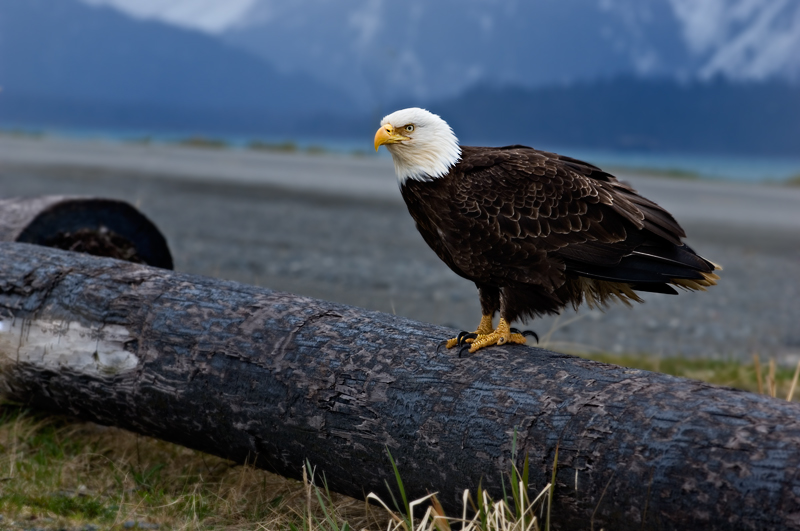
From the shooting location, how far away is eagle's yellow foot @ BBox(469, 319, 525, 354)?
10.3 ft

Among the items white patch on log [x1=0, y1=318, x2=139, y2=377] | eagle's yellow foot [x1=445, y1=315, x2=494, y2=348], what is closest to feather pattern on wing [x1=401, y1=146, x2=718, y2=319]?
eagle's yellow foot [x1=445, y1=315, x2=494, y2=348]

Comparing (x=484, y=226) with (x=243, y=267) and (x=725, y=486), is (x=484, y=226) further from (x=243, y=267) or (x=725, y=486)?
(x=243, y=267)

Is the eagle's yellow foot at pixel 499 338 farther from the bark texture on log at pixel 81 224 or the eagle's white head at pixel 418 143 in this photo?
the bark texture on log at pixel 81 224

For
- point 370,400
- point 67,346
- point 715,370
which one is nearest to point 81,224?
point 67,346

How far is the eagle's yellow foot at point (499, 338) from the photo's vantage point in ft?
10.3

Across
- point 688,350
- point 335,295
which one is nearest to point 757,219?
point 688,350

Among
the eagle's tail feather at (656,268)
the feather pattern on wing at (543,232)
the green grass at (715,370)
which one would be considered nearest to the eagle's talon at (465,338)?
the feather pattern on wing at (543,232)

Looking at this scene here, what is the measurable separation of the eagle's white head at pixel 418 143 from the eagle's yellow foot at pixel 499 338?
0.68 metres

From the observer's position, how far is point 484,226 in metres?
3.19

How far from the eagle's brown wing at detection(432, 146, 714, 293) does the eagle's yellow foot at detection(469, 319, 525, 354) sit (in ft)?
0.63

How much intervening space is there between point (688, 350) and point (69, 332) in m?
5.29

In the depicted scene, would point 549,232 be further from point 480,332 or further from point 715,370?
point 715,370

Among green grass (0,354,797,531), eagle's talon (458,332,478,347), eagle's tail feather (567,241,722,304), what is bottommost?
green grass (0,354,797,531)

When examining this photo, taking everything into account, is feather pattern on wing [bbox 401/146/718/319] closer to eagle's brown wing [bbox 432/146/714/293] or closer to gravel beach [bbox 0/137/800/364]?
eagle's brown wing [bbox 432/146/714/293]
